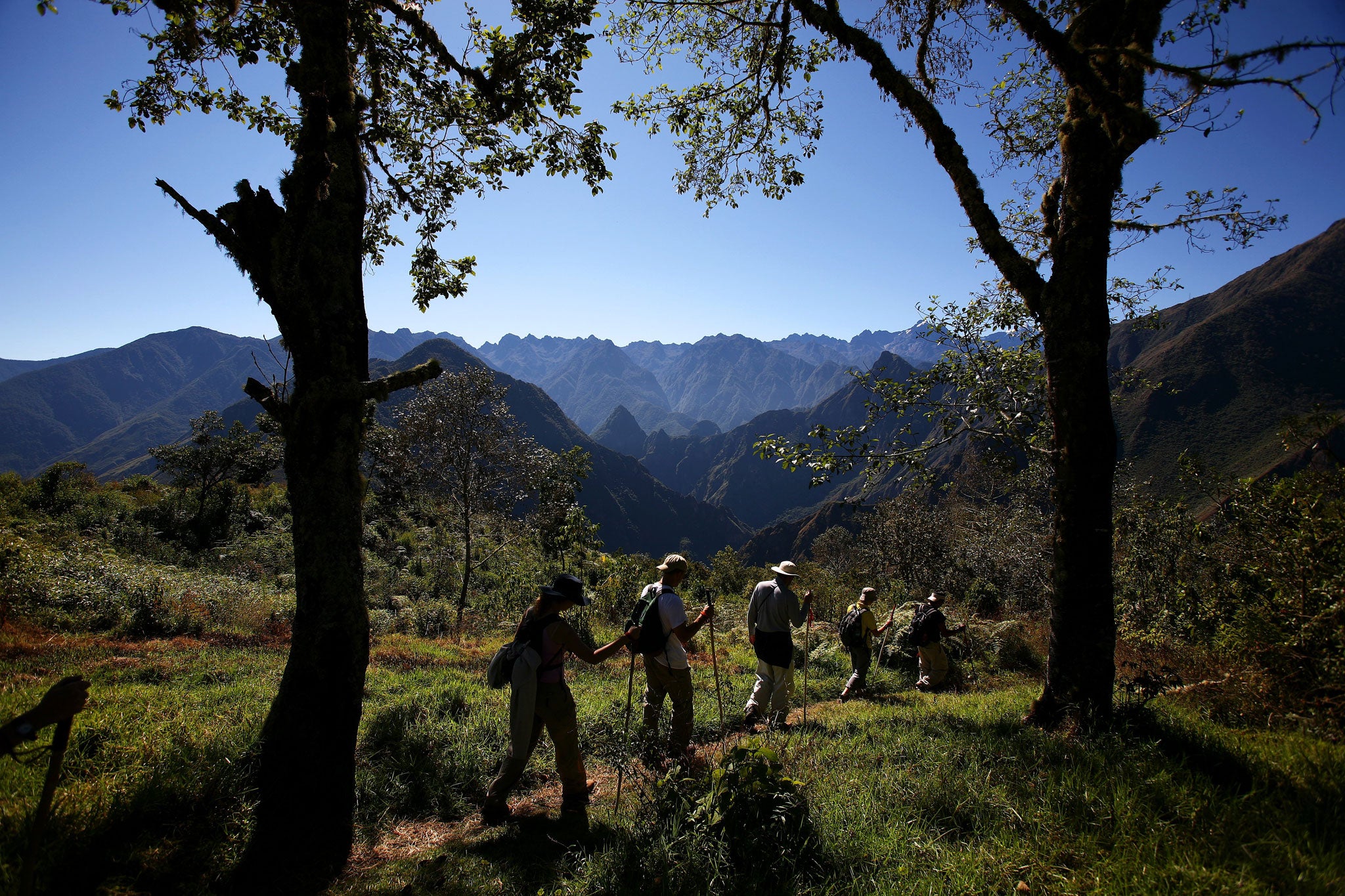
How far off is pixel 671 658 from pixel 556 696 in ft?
4.31

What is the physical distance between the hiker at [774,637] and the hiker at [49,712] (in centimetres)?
575

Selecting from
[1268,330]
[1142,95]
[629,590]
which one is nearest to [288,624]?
[629,590]

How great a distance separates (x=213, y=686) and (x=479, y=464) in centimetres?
940

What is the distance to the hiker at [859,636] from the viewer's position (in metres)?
9.02

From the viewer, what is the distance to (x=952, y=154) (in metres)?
6.09

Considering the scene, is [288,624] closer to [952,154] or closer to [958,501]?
[952,154]

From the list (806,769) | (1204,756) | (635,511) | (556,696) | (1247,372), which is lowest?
(635,511)

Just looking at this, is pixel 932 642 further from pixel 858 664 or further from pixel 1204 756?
pixel 1204 756

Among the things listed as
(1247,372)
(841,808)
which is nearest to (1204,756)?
(841,808)

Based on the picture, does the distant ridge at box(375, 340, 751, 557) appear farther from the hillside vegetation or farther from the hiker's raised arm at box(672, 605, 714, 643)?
the hiker's raised arm at box(672, 605, 714, 643)

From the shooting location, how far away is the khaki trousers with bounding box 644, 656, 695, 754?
5.80 m

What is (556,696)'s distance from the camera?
4969 mm

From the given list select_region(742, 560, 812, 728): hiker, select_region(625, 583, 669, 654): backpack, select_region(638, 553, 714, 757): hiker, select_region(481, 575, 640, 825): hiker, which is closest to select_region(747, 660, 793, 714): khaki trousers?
select_region(742, 560, 812, 728): hiker

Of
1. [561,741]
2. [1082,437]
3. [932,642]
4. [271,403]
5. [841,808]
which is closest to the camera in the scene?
[841,808]
